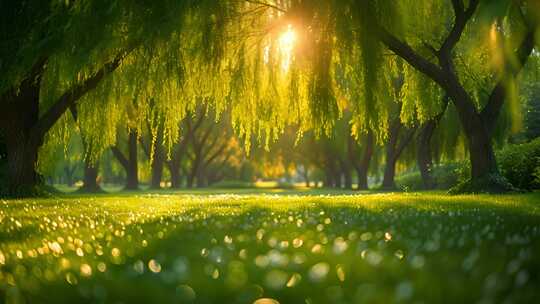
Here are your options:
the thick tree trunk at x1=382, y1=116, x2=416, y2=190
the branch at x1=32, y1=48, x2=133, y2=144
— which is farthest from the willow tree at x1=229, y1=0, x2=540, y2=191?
the thick tree trunk at x1=382, y1=116, x2=416, y2=190

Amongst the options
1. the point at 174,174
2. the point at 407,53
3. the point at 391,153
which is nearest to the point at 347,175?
the point at 391,153

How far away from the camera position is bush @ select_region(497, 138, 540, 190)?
15883 millimetres

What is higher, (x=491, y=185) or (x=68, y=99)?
(x=68, y=99)

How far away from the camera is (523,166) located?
1617 centimetres

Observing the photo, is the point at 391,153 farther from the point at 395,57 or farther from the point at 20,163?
the point at 20,163

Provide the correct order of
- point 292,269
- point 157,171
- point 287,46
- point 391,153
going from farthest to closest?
point 157,171, point 391,153, point 287,46, point 292,269

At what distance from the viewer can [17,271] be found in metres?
3.69

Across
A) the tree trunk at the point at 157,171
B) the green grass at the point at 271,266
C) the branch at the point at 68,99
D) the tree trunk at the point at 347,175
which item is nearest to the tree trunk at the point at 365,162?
the tree trunk at the point at 347,175

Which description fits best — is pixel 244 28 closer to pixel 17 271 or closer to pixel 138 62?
pixel 138 62

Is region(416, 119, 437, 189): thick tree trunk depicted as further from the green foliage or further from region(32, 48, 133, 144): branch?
region(32, 48, 133, 144): branch

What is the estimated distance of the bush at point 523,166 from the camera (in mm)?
15883

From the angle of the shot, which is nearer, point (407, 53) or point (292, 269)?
point (292, 269)

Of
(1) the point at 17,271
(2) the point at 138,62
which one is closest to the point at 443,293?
(1) the point at 17,271

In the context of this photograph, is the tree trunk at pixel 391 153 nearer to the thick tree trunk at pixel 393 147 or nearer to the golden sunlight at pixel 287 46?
the thick tree trunk at pixel 393 147
